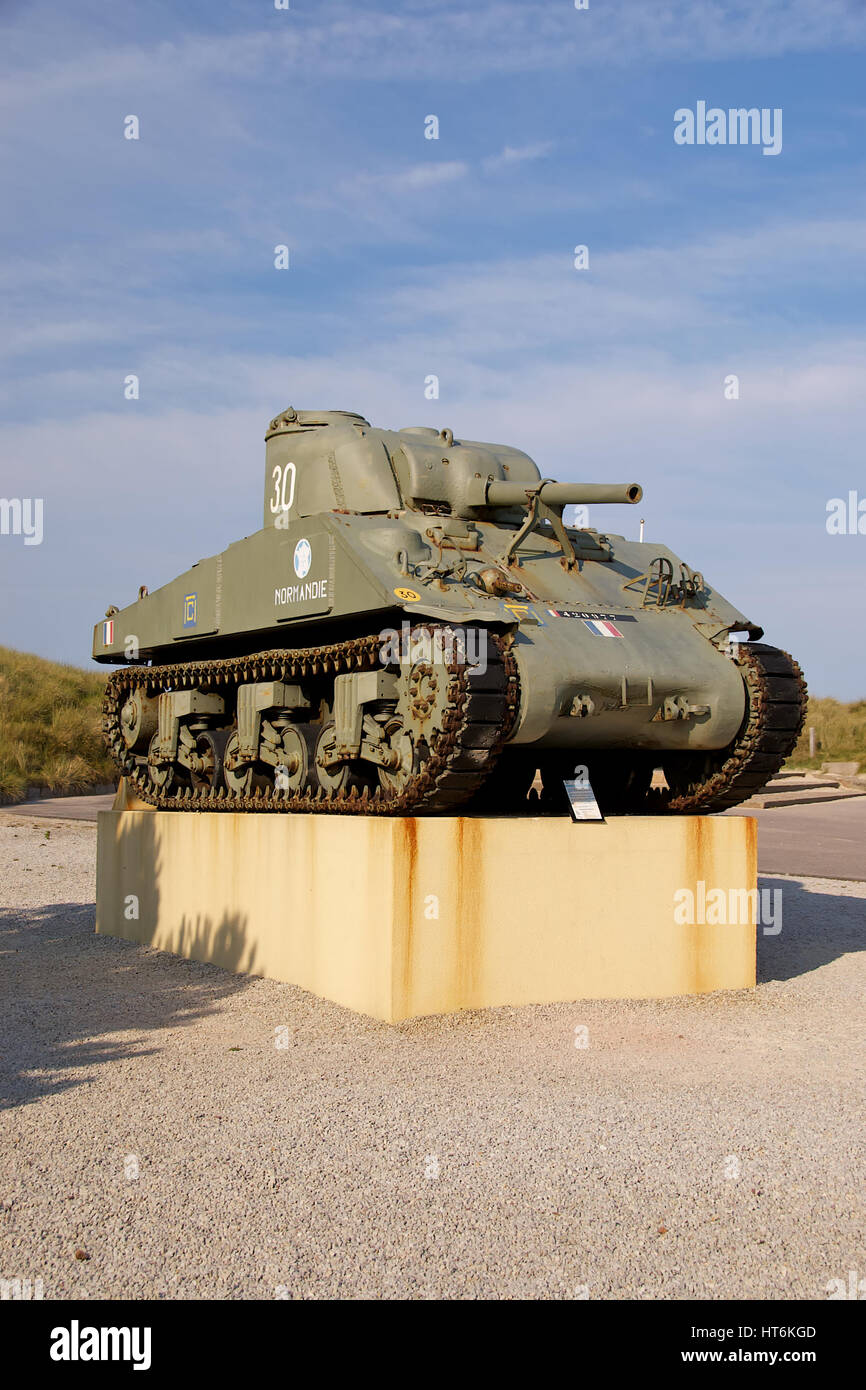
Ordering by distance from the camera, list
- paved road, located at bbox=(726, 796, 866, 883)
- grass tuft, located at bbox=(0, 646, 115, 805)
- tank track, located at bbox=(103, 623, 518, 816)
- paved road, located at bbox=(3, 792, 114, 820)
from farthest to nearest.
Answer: grass tuft, located at bbox=(0, 646, 115, 805) < paved road, located at bbox=(3, 792, 114, 820) < paved road, located at bbox=(726, 796, 866, 883) < tank track, located at bbox=(103, 623, 518, 816)

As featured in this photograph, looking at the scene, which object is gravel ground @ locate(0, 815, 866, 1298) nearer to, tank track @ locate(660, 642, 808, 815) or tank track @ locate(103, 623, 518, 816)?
tank track @ locate(103, 623, 518, 816)

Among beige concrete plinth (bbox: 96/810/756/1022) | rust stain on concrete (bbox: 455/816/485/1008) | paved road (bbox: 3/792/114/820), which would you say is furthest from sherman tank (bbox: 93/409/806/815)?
paved road (bbox: 3/792/114/820)

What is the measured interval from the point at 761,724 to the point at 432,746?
2.87 m

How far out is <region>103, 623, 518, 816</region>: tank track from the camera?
8.30 meters

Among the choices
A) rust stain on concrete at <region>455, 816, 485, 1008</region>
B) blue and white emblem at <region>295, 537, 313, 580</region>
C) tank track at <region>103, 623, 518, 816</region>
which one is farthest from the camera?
blue and white emblem at <region>295, 537, 313, 580</region>

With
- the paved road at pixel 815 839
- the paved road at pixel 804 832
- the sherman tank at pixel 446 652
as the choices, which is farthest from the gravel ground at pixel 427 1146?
the paved road at pixel 804 832

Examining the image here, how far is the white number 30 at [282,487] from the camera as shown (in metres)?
11.6

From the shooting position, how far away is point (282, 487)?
11.8m

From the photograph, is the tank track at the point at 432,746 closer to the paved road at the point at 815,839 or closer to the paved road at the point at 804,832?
the paved road at the point at 815,839

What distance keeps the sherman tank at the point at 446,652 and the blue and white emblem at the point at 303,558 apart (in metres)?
0.03

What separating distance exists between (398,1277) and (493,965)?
4250mm

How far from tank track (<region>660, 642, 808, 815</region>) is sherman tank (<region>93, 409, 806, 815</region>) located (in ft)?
0.06

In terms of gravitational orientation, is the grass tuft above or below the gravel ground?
above

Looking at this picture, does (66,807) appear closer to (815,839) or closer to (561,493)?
(815,839)
